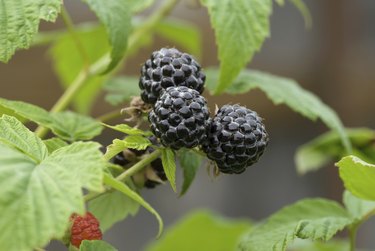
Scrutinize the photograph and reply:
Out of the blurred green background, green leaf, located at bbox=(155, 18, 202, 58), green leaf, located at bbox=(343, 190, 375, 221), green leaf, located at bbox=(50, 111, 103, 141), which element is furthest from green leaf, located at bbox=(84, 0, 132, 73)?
the blurred green background

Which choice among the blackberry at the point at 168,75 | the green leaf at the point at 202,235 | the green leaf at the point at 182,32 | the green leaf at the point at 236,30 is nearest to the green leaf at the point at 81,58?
the green leaf at the point at 182,32

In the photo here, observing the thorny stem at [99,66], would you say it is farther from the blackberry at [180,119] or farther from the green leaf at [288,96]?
the blackberry at [180,119]

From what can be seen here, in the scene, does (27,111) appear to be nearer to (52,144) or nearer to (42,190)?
(52,144)

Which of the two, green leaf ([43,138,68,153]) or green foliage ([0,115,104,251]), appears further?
green leaf ([43,138,68,153])

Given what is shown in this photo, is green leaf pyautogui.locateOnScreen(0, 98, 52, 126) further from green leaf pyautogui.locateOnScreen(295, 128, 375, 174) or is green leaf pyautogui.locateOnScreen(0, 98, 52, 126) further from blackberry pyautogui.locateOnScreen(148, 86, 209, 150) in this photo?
green leaf pyautogui.locateOnScreen(295, 128, 375, 174)

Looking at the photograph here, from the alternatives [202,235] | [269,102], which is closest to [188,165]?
[202,235]
